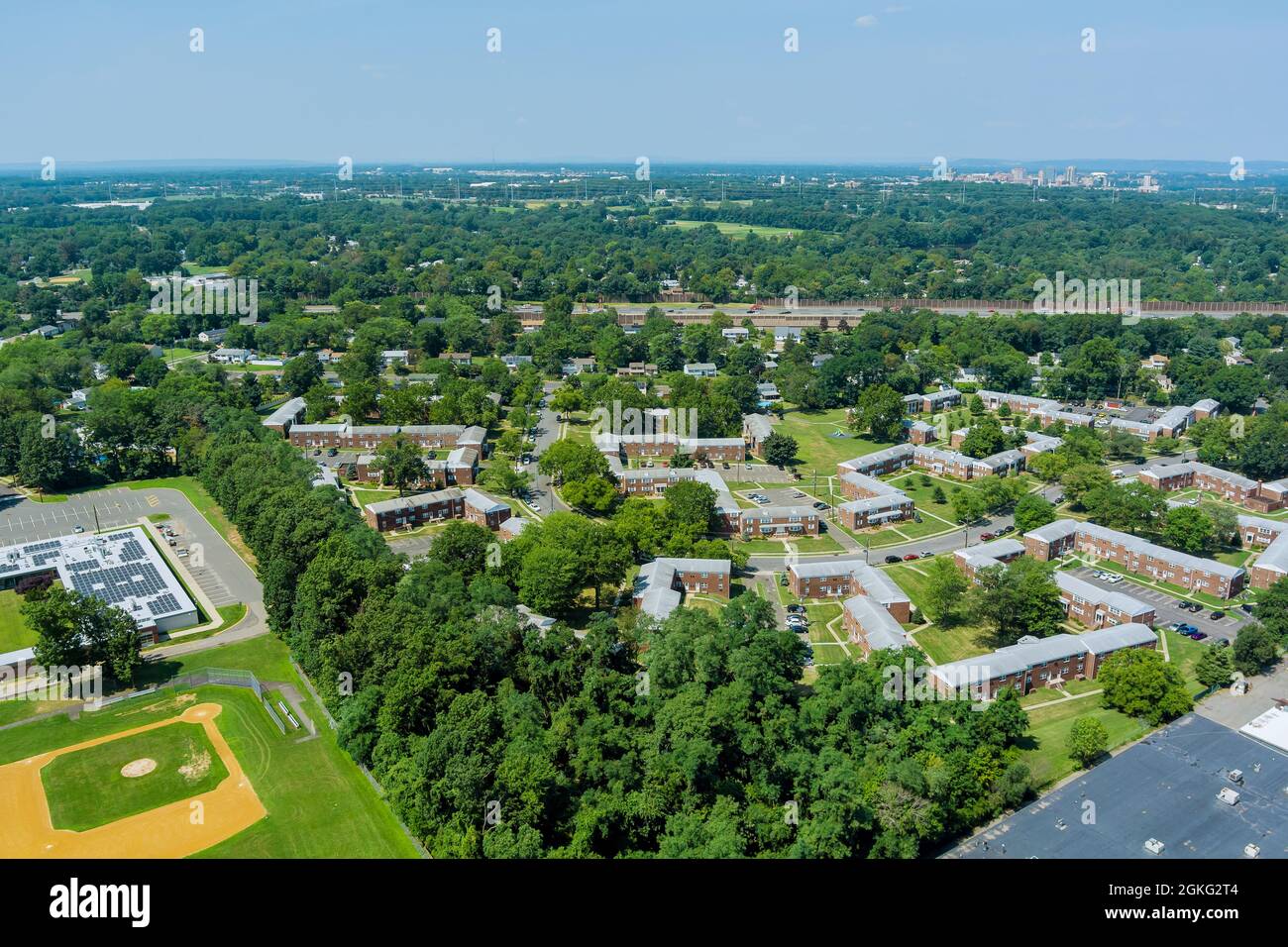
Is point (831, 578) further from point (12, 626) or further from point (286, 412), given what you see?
point (286, 412)

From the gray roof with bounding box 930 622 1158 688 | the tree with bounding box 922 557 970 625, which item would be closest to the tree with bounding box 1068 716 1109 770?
the gray roof with bounding box 930 622 1158 688

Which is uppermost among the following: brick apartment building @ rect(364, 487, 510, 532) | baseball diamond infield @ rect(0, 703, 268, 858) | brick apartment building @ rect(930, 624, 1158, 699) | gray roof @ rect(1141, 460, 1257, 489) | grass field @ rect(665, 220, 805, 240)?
grass field @ rect(665, 220, 805, 240)

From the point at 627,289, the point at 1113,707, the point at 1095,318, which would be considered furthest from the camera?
the point at 627,289

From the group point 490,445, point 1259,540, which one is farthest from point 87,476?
point 1259,540

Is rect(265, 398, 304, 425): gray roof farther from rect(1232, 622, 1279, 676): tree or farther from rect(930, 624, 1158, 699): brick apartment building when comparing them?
rect(1232, 622, 1279, 676): tree

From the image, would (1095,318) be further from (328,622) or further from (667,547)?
(328,622)

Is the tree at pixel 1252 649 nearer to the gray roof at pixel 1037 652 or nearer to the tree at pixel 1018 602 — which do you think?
the gray roof at pixel 1037 652

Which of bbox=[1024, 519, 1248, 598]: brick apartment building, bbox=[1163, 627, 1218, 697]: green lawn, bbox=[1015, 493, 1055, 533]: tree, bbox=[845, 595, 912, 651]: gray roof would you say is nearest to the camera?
bbox=[1163, 627, 1218, 697]: green lawn
